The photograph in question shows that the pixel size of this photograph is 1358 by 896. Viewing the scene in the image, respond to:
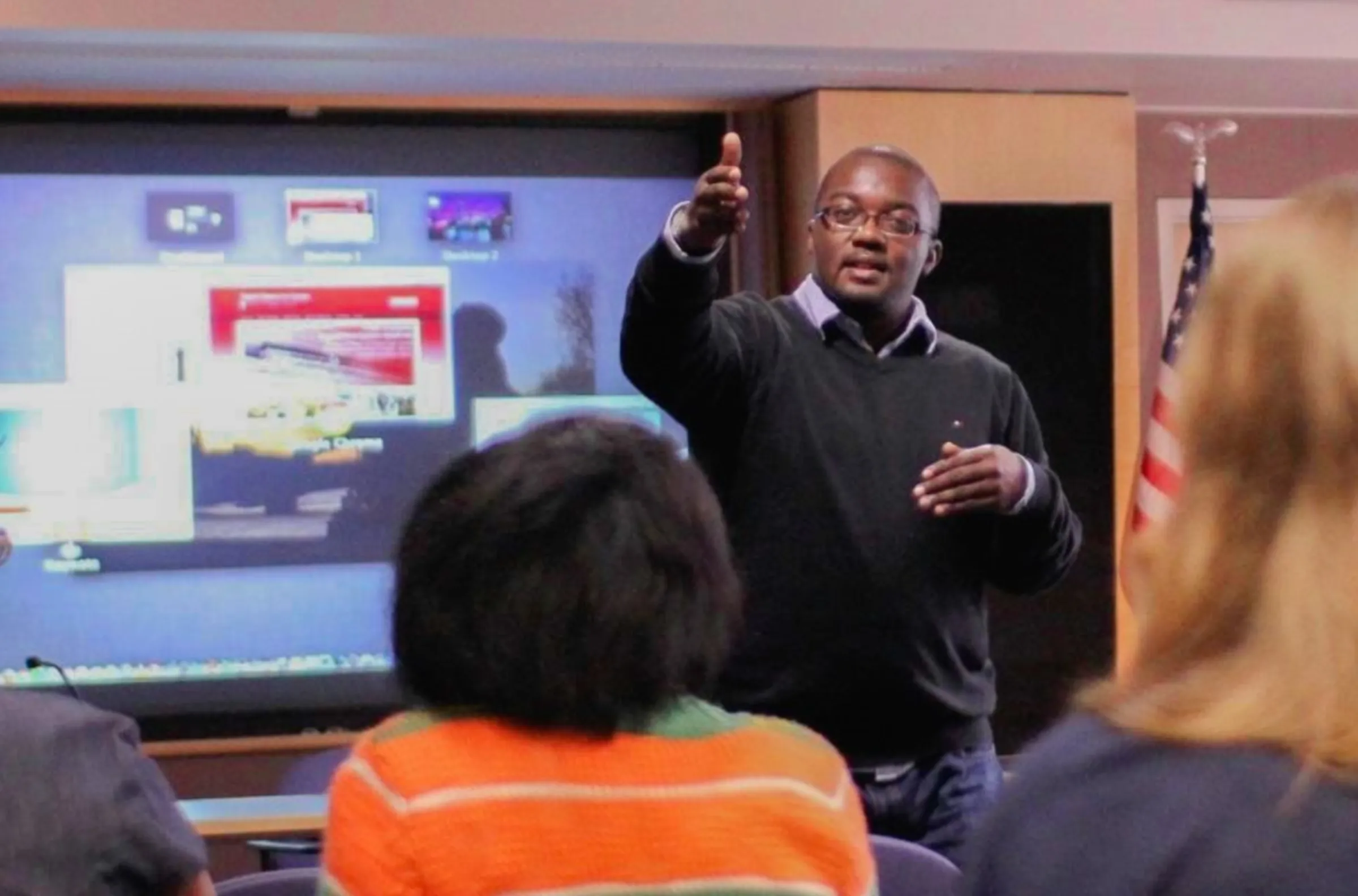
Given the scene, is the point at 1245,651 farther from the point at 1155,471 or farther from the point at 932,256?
the point at 1155,471

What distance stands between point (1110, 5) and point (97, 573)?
7.90 ft

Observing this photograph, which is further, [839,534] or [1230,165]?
[1230,165]

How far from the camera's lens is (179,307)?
145 inches

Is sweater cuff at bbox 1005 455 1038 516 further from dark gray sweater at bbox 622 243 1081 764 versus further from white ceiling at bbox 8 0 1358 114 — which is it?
white ceiling at bbox 8 0 1358 114

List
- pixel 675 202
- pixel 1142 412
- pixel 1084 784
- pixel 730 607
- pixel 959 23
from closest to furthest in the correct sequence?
1. pixel 1084 784
2. pixel 730 607
3. pixel 959 23
4. pixel 675 202
5. pixel 1142 412

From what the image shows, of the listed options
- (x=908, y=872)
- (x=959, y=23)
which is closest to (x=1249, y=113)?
(x=959, y=23)

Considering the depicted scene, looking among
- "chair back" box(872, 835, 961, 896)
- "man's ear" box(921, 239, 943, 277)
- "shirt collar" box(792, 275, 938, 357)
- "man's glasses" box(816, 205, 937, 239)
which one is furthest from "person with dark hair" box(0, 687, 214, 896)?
"man's ear" box(921, 239, 943, 277)

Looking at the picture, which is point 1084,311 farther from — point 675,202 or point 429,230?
point 429,230

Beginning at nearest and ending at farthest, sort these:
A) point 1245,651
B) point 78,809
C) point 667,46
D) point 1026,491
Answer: point 1245,651, point 78,809, point 1026,491, point 667,46

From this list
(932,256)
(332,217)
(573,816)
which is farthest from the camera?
(332,217)

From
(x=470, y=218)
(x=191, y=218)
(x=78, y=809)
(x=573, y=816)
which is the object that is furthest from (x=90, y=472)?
(x=573, y=816)

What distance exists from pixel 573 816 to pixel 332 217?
2759mm

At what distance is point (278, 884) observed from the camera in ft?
6.56

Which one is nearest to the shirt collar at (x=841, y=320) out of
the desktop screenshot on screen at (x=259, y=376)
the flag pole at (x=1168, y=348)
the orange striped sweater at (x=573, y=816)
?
the orange striped sweater at (x=573, y=816)
